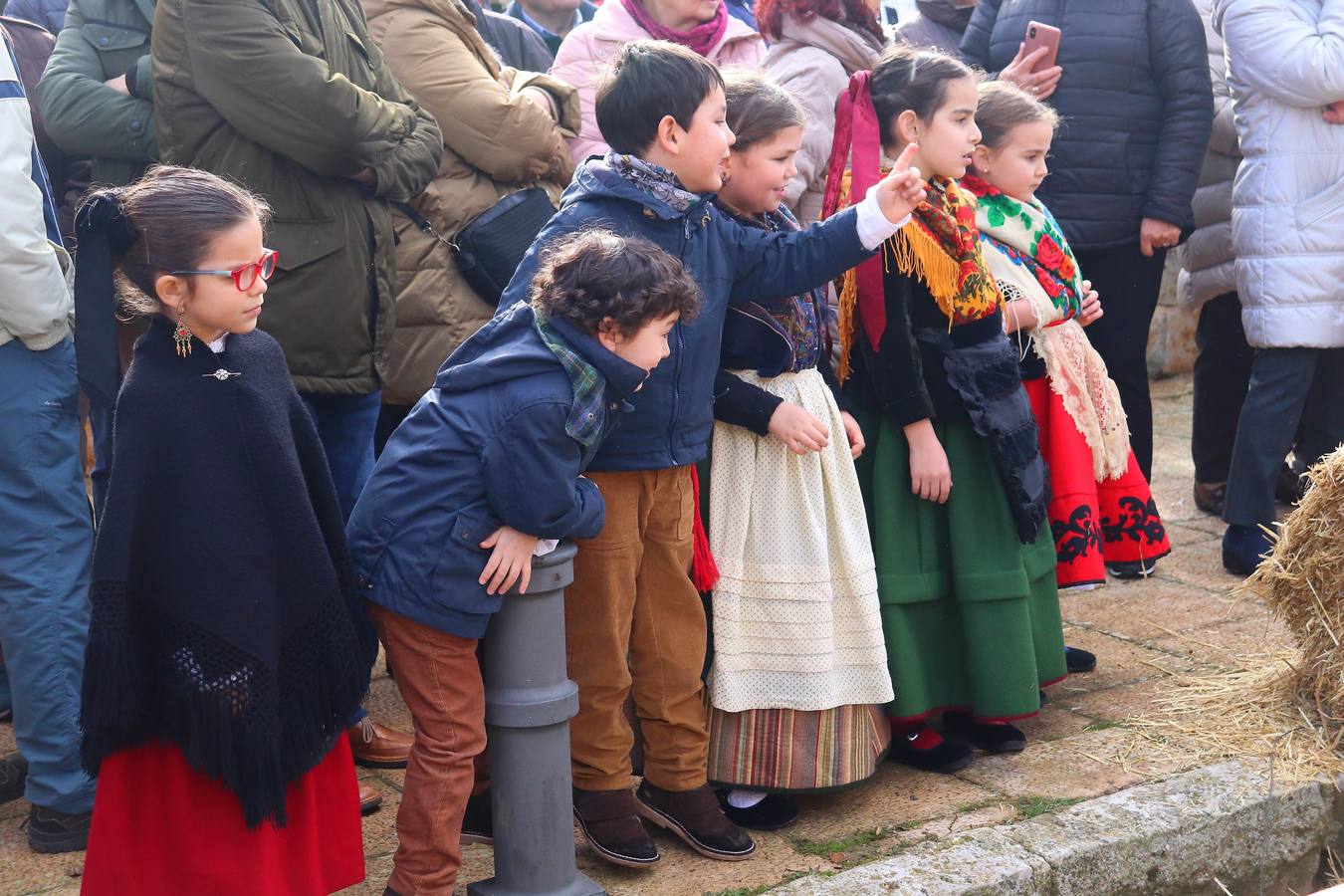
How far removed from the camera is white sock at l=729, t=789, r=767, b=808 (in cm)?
340

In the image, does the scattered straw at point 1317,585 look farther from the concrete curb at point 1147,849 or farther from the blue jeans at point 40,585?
the blue jeans at point 40,585

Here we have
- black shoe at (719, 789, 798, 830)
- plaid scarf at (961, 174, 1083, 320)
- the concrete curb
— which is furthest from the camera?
plaid scarf at (961, 174, 1083, 320)

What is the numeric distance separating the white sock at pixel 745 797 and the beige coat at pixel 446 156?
1.39m

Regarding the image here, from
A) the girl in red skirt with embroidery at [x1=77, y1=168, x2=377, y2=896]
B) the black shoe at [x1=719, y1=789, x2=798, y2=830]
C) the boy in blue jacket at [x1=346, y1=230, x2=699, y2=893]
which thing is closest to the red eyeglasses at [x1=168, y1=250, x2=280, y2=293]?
the girl in red skirt with embroidery at [x1=77, y1=168, x2=377, y2=896]

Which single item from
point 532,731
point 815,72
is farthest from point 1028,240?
point 532,731

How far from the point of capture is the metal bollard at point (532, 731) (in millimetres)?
2748

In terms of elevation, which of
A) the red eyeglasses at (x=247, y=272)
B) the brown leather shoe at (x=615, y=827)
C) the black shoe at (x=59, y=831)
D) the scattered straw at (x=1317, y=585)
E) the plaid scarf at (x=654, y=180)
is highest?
the plaid scarf at (x=654, y=180)

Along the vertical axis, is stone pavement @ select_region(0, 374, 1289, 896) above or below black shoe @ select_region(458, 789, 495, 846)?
below

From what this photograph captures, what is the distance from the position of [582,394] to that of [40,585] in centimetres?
138

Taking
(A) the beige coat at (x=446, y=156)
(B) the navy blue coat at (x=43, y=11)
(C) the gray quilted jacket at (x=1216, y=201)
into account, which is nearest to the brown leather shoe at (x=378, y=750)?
(A) the beige coat at (x=446, y=156)

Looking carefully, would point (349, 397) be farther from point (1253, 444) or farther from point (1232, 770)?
point (1253, 444)

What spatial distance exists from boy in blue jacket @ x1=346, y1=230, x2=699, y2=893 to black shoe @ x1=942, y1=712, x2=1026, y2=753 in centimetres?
144

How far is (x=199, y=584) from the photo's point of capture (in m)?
2.52

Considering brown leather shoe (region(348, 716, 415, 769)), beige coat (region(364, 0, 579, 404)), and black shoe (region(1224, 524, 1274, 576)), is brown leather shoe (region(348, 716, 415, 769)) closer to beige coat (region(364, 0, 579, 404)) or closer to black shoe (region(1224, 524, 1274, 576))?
beige coat (region(364, 0, 579, 404))
